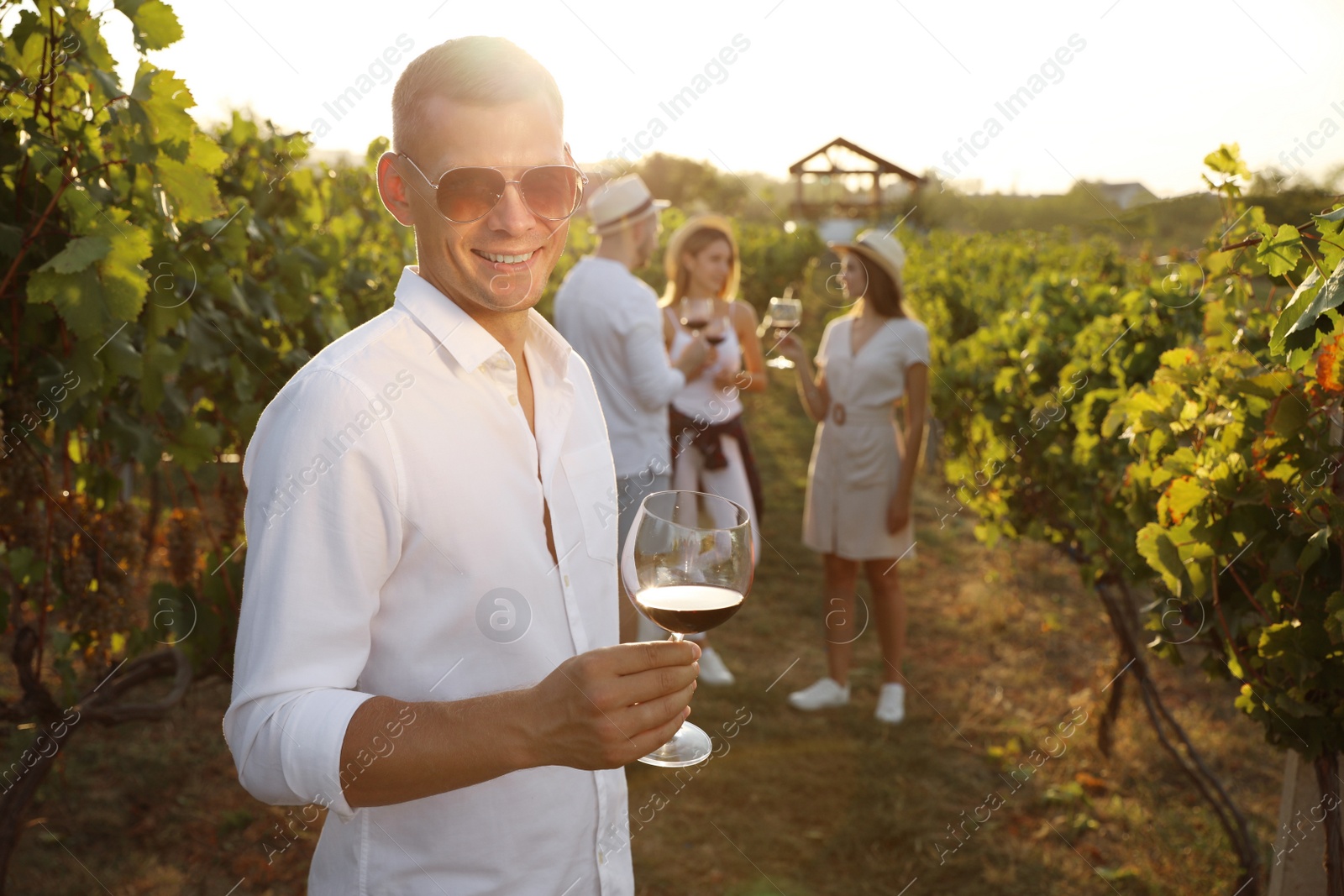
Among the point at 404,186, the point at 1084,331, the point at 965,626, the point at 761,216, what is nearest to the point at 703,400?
the point at 1084,331

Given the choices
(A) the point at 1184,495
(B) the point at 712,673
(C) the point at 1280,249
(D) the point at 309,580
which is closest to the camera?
(D) the point at 309,580

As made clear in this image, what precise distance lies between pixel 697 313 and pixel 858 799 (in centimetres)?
234

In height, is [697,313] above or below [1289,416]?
below

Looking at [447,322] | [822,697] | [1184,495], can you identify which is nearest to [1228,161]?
[1184,495]

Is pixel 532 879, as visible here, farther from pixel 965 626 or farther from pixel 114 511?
pixel 965 626

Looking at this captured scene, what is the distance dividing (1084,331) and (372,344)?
3.80m

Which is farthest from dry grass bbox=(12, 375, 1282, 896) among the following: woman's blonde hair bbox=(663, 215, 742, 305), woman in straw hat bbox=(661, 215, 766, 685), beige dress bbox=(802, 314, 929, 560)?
woman's blonde hair bbox=(663, 215, 742, 305)

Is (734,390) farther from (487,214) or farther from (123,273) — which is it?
(487,214)

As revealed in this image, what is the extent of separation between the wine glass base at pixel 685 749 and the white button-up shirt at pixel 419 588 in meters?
0.10

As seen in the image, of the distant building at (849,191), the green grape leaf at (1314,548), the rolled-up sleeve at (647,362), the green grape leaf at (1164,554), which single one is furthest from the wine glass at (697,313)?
the distant building at (849,191)

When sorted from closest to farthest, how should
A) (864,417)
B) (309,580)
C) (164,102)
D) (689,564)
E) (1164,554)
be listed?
1. (309,580)
2. (689,564)
3. (1164,554)
4. (164,102)
5. (864,417)

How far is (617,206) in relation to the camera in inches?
161

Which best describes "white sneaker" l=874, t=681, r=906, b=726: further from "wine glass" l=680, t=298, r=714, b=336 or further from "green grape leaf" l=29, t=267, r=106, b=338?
"green grape leaf" l=29, t=267, r=106, b=338

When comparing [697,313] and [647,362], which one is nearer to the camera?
[647,362]
